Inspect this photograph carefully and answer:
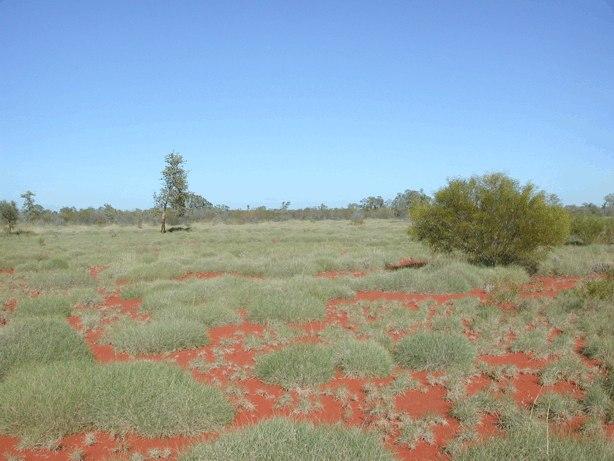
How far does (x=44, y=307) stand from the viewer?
10445 mm

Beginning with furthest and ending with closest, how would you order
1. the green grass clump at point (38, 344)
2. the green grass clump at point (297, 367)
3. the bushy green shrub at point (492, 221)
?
1. the bushy green shrub at point (492, 221)
2. the green grass clump at point (38, 344)
3. the green grass clump at point (297, 367)

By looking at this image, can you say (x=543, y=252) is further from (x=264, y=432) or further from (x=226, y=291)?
(x=264, y=432)

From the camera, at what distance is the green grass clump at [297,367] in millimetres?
6457

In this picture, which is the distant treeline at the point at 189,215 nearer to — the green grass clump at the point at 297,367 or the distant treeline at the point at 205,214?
the distant treeline at the point at 205,214

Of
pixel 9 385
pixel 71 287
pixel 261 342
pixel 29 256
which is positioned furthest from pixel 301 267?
pixel 29 256

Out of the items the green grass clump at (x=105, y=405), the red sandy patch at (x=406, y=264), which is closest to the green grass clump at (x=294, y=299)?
the green grass clump at (x=105, y=405)

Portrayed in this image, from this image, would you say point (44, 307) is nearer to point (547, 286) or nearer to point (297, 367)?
point (297, 367)

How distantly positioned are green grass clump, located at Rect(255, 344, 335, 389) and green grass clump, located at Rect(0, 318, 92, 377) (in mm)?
2929

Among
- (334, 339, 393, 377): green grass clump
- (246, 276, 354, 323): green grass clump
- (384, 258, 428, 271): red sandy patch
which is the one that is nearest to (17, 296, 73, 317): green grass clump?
(246, 276, 354, 323): green grass clump

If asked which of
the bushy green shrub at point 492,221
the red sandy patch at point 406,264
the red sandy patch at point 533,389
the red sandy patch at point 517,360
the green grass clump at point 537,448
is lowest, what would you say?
the red sandy patch at point 533,389

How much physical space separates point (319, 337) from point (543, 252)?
1215 cm

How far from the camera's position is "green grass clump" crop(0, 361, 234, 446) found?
4957 millimetres

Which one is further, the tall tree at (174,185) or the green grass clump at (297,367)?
the tall tree at (174,185)

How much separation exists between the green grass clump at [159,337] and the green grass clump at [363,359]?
8.79ft
